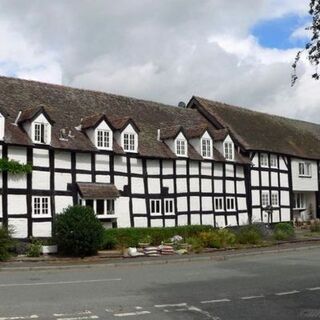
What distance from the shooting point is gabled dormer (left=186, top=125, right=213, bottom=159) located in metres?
33.7

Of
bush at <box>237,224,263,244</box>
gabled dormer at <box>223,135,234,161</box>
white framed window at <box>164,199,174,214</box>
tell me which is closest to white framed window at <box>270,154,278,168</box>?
gabled dormer at <box>223,135,234,161</box>

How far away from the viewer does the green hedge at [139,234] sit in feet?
87.0

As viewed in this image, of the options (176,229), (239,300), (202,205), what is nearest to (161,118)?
(202,205)

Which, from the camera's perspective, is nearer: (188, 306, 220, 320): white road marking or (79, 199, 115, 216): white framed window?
(188, 306, 220, 320): white road marking

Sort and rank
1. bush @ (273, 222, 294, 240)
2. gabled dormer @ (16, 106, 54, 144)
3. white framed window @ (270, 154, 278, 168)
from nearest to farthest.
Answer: gabled dormer @ (16, 106, 54, 144), bush @ (273, 222, 294, 240), white framed window @ (270, 154, 278, 168)

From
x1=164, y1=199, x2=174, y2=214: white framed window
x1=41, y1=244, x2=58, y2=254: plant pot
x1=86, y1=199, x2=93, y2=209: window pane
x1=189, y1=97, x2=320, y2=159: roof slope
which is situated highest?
x1=189, y1=97, x2=320, y2=159: roof slope

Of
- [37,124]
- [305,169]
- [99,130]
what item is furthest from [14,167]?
[305,169]

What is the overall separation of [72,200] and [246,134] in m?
16.2

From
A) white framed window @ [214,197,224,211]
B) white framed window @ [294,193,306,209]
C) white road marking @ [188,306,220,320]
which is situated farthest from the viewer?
white framed window @ [294,193,306,209]

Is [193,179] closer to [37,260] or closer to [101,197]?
[101,197]

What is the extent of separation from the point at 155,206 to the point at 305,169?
16.6 m

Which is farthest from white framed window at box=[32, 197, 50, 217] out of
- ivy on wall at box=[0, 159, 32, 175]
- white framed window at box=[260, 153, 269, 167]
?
white framed window at box=[260, 153, 269, 167]

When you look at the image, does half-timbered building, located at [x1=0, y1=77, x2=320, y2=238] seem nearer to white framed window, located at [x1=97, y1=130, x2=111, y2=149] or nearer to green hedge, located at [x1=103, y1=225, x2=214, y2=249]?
white framed window, located at [x1=97, y1=130, x2=111, y2=149]

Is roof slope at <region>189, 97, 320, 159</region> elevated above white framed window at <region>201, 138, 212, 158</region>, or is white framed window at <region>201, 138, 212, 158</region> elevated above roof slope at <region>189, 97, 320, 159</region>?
roof slope at <region>189, 97, 320, 159</region>
